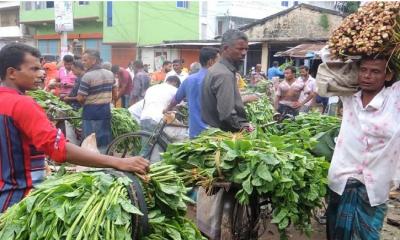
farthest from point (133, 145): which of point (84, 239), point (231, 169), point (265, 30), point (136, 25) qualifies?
point (136, 25)

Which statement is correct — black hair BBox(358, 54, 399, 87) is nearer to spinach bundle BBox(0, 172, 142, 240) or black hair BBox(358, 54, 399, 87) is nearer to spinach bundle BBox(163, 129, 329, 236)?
spinach bundle BBox(163, 129, 329, 236)

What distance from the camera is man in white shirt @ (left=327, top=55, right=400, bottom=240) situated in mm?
2834

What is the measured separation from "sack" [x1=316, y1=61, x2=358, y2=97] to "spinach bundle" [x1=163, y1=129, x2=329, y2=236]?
1.60 feet

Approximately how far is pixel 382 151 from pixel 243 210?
1.21m

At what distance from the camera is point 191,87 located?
5109 mm

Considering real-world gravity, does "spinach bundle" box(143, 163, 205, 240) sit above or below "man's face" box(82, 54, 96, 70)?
below

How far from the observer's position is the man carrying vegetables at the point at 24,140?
7.09ft

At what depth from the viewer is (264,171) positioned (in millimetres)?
2844

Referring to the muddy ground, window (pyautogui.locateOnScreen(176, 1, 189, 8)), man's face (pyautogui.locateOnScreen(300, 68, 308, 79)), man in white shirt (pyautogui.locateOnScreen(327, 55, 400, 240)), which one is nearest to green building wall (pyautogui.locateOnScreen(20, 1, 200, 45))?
window (pyautogui.locateOnScreen(176, 1, 189, 8))

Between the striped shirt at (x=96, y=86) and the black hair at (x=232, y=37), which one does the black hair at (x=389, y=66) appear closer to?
the black hair at (x=232, y=37)

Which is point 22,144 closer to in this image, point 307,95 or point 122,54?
point 307,95

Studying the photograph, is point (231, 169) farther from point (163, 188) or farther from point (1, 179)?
point (1, 179)

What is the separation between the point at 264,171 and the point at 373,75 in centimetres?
95

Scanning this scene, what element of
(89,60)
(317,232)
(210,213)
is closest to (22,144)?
(210,213)
